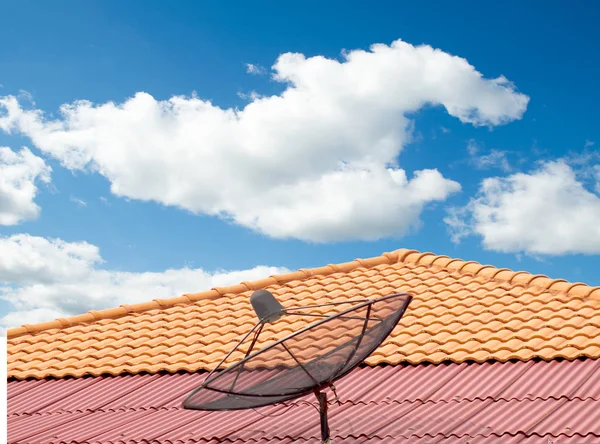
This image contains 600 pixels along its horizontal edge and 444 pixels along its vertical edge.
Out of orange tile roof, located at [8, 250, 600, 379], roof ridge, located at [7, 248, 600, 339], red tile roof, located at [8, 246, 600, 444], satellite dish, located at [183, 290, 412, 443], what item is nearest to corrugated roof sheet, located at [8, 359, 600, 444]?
red tile roof, located at [8, 246, 600, 444]

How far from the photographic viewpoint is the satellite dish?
24.4 feet

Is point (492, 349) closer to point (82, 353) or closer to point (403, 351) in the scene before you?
point (403, 351)

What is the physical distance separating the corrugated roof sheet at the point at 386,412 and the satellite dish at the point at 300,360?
1349mm

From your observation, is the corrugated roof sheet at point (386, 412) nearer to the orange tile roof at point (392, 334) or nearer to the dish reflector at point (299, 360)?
the orange tile roof at point (392, 334)

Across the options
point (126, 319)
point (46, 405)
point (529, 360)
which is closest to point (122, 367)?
point (46, 405)

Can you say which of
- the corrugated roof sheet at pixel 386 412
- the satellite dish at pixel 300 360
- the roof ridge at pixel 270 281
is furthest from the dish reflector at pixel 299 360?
the roof ridge at pixel 270 281

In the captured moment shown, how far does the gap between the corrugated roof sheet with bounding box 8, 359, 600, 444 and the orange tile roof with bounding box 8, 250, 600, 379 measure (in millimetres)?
416

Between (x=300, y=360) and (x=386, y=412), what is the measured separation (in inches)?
85.1

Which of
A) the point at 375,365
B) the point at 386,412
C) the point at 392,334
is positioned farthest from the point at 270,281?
the point at 386,412

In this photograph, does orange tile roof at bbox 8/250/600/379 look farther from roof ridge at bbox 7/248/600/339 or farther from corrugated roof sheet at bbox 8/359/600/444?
corrugated roof sheet at bbox 8/359/600/444

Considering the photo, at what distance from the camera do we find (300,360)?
7.70 metres

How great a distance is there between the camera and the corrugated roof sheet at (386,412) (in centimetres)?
845

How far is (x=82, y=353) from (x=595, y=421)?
345 inches

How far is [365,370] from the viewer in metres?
10.9
